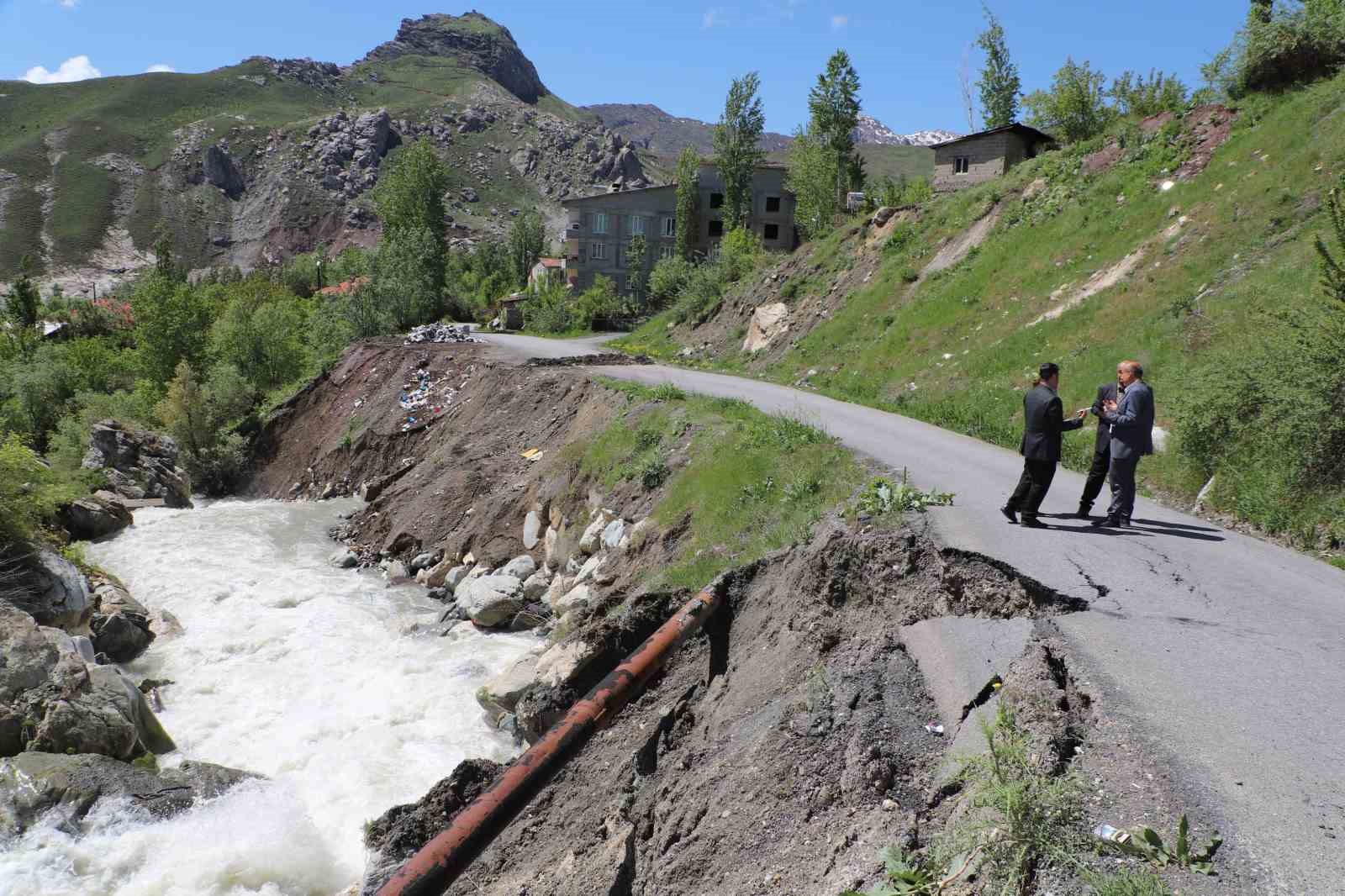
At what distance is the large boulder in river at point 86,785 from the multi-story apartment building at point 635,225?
62238 millimetres

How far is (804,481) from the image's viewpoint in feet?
34.1

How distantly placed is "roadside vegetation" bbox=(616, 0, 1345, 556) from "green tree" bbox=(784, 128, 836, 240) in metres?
24.7

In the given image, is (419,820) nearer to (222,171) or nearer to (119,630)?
(119,630)

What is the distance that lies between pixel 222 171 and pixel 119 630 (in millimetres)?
174991

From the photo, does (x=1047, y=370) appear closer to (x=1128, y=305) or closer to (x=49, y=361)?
(x=1128, y=305)

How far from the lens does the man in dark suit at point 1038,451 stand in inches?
324

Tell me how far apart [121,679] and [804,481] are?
1013 centimetres

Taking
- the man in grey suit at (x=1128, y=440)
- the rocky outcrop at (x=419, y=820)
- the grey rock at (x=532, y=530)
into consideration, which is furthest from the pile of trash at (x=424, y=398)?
the man in grey suit at (x=1128, y=440)

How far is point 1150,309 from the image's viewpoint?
1670cm

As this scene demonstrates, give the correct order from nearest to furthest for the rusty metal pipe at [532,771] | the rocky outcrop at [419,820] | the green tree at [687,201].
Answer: the rusty metal pipe at [532,771]
the rocky outcrop at [419,820]
the green tree at [687,201]

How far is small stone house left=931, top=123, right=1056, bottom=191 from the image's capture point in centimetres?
3766

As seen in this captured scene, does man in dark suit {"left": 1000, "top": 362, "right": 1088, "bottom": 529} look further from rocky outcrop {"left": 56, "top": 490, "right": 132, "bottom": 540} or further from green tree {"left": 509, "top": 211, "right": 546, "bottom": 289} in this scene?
green tree {"left": 509, "top": 211, "right": 546, "bottom": 289}

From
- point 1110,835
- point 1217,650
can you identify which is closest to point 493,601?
point 1217,650

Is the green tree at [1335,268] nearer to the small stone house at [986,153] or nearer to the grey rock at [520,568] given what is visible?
the grey rock at [520,568]
